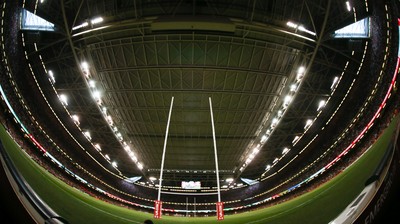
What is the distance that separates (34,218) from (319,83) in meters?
23.3

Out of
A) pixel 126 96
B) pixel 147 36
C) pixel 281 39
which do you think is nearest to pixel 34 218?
pixel 147 36

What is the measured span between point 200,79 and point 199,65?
6.55ft

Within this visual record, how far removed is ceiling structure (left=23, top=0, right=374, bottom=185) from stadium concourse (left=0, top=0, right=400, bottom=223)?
0.37 ft

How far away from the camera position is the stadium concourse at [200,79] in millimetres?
16641

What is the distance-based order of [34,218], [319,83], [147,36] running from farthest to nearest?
[319,83] → [147,36] → [34,218]

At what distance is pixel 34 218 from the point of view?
5.01m

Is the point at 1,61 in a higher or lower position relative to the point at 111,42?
lower

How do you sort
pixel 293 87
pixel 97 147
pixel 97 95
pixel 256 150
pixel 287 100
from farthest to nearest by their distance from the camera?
pixel 97 147
pixel 256 150
pixel 287 100
pixel 97 95
pixel 293 87

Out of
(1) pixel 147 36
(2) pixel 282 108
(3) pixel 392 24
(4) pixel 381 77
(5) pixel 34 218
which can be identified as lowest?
(5) pixel 34 218

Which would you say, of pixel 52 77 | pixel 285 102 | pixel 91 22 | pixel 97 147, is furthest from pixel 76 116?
pixel 285 102

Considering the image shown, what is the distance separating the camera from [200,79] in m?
22.4

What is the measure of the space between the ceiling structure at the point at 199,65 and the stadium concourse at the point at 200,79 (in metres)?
0.11

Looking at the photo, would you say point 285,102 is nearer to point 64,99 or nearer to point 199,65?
point 199,65

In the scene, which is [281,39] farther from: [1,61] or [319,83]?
[1,61]
